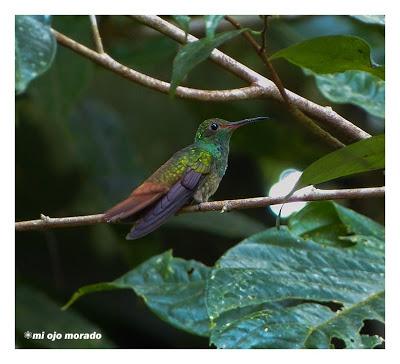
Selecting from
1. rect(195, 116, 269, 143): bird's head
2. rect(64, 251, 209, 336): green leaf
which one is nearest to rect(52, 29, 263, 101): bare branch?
rect(195, 116, 269, 143): bird's head

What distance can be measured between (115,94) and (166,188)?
1.67 m

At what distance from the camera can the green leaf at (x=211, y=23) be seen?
173cm

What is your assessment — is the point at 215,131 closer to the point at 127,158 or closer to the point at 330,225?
the point at 330,225

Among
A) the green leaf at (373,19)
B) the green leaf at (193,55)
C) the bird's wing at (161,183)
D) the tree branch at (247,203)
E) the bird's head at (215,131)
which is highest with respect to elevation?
the green leaf at (373,19)

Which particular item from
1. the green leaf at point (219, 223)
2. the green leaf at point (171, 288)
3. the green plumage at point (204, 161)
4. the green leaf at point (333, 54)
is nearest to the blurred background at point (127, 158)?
the green leaf at point (219, 223)

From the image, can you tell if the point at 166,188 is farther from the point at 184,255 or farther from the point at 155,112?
the point at 155,112

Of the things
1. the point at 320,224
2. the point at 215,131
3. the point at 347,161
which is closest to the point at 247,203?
the point at 347,161

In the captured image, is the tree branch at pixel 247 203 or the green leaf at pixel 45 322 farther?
the green leaf at pixel 45 322

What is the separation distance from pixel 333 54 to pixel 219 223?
1246 millimetres

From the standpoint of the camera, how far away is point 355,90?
2.83 meters

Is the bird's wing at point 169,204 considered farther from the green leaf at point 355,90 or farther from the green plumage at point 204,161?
the green leaf at point 355,90

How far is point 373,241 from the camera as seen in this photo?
2.59m

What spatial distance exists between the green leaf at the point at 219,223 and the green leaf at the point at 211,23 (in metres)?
1.30
